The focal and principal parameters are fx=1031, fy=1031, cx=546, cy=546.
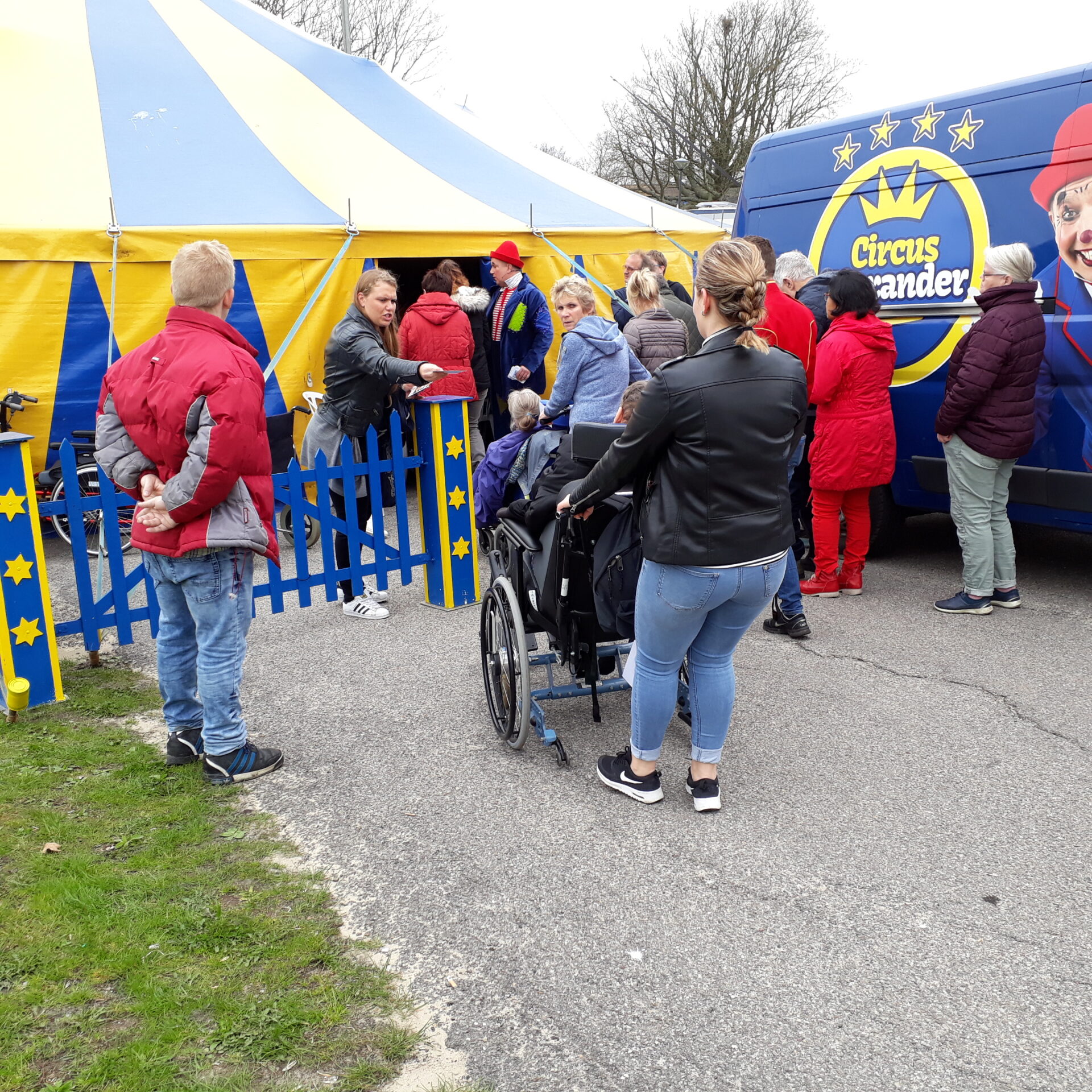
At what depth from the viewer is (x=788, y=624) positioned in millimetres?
5277

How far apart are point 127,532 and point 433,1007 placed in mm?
5362

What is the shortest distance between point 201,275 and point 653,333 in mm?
3158

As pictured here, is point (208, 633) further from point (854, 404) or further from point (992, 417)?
point (992, 417)

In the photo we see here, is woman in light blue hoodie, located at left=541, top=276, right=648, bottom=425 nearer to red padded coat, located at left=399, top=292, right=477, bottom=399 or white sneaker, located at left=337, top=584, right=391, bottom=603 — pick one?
white sneaker, located at left=337, top=584, right=391, bottom=603

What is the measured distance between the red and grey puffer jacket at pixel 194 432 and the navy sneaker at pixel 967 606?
3.74 m

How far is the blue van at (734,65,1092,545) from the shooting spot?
17.1 feet

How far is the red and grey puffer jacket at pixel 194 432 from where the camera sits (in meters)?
3.33

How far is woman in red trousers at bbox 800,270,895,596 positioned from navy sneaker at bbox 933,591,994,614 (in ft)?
2.35

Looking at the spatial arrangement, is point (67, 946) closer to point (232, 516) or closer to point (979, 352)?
point (232, 516)

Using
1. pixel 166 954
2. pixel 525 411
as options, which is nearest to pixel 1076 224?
pixel 525 411

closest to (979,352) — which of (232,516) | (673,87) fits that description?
(232,516)

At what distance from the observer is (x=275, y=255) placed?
7.63 meters

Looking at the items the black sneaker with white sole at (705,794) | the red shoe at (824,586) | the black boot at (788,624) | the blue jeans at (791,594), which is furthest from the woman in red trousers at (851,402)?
the black sneaker with white sole at (705,794)

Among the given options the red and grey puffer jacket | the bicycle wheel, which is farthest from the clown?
the bicycle wheel
